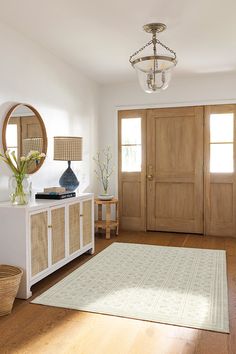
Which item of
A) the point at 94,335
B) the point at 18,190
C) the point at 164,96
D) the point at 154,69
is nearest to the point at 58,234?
the point at 18,190

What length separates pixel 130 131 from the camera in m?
5.77

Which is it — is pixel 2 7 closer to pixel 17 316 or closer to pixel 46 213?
pixel 46 213

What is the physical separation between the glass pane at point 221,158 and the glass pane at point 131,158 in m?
1.19

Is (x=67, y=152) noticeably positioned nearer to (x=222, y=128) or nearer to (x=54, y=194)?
(x=54, y=194)

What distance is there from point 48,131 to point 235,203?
9.97ft

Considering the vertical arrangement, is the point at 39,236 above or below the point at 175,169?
below

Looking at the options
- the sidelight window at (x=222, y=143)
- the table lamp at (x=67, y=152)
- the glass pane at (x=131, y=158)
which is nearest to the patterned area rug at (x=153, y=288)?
the table lamp at (x=67, y=152)

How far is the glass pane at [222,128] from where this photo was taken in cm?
523

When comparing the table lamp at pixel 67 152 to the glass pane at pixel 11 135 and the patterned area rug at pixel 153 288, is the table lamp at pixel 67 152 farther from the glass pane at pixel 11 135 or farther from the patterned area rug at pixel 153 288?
the patterned area rug at pixel 153 288

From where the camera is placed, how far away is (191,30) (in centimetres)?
350

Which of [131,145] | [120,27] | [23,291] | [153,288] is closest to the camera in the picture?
[23,291]

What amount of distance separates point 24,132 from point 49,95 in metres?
0.75

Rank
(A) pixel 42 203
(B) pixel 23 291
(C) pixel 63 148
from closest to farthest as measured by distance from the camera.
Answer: (B) pixel 23 291
(A) pixel 42 203
(C) pixel 63 148

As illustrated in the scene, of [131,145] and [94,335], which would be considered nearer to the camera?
[94,335]
